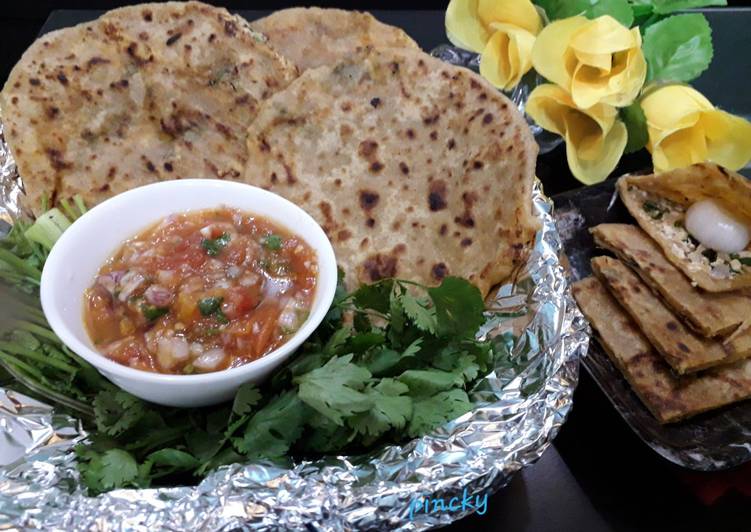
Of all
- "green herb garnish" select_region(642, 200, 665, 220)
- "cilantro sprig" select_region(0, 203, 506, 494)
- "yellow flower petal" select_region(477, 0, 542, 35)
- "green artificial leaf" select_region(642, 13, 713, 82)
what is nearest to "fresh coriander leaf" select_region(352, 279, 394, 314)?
"cilantro sprig" select_region(0, 203, 506, 494)

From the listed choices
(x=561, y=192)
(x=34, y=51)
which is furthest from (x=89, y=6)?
(x=561, y=192)

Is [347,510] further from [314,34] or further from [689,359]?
[314,34]

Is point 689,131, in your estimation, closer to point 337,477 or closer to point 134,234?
point 337,477

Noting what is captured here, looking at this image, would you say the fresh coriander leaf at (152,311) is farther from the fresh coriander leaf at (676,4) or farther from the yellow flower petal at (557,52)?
the fresh coriander leaf at (676,4)

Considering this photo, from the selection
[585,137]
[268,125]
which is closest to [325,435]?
[268,125]

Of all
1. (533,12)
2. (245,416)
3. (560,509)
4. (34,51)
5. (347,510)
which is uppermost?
(34,51)
